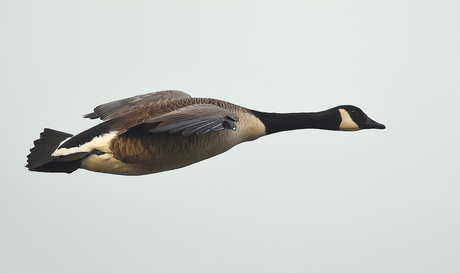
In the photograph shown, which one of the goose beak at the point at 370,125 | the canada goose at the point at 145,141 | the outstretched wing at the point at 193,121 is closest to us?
the outstretched wing at the point at 193,121

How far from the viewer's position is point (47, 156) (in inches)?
472

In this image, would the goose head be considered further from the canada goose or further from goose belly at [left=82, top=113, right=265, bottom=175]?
goose belly at [left=82, top=113, right=265, bottom=175]

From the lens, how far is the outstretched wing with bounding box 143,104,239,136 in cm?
1080

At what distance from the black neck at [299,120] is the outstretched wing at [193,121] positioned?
6.33ft

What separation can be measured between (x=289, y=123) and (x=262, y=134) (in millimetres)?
608

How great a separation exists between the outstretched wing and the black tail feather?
4.49 ft

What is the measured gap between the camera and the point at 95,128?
12.2m

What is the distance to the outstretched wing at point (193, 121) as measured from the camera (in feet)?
35.4

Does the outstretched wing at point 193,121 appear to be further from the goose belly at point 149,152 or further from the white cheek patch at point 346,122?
the white cheek patch at point 346,122

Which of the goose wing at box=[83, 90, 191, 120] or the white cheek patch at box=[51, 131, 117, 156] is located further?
the goose wing at box=[83, 90, 191, 120]

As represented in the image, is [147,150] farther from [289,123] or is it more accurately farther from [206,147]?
[289,123]

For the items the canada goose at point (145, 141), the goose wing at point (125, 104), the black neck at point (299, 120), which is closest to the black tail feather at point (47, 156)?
the canada goose at point (145, 141)

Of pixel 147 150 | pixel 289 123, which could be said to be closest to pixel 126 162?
pixel 147 150

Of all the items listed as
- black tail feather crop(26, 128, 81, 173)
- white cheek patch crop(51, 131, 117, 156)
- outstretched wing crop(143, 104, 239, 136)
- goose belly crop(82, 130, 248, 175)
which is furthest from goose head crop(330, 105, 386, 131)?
black tail feather crop(26, 128, 81, 173)
